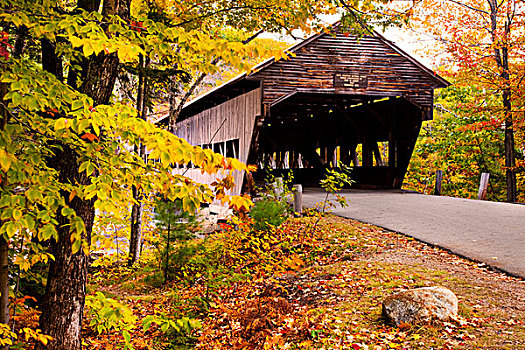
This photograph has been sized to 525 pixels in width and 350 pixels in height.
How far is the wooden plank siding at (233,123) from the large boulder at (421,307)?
8193mm

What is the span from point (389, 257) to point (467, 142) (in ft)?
48.6

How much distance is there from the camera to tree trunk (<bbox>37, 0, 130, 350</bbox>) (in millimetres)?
3951

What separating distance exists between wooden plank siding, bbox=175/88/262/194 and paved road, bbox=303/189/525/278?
10.9ft

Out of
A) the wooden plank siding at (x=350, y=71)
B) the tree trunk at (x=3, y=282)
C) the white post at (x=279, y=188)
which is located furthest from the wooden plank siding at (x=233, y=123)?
the tree trunk at (x=3, y=282)

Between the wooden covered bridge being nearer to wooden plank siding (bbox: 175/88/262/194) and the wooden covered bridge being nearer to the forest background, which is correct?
wooden plank siding (bbox: 175/88/262/194)

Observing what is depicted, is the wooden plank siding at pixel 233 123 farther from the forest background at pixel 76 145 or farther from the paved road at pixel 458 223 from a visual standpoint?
the forest background at pixel 76 145

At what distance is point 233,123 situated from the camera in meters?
16.8

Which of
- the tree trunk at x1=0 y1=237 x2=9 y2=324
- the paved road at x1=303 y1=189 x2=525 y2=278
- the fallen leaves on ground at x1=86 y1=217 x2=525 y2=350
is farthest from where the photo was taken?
the paved road at x1=303 y1=189 x2=525 y2=278

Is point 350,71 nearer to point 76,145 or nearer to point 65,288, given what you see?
point 65,288

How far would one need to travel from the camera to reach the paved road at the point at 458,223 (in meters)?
6.57

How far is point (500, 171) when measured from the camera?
778 inches

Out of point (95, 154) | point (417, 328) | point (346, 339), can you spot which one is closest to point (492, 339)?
point (417, 328)

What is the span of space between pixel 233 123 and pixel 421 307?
1314 cm

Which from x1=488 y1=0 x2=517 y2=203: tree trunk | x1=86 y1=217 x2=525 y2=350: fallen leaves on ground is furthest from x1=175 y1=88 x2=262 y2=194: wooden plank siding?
x1=488 y1=0 x2=517 y2=203: tree trunk
